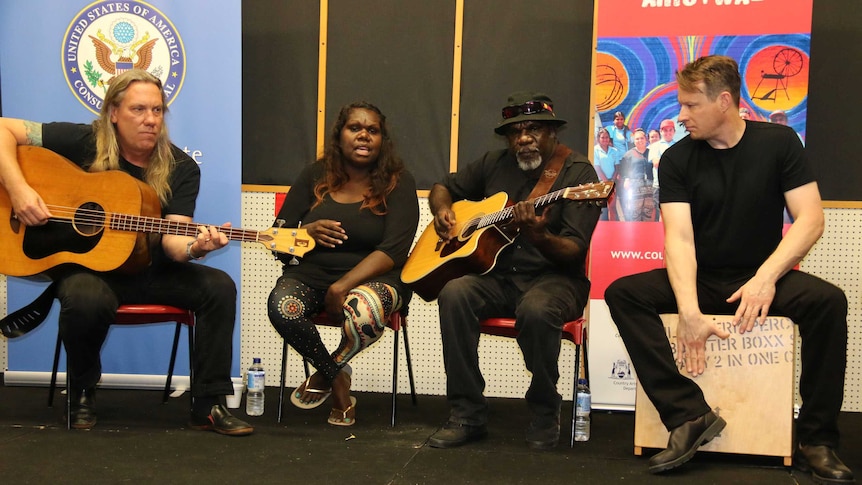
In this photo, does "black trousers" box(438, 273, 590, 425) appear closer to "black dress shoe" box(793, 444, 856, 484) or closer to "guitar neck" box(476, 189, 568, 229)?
"guitar neck" box(476, 189, 568, 229)

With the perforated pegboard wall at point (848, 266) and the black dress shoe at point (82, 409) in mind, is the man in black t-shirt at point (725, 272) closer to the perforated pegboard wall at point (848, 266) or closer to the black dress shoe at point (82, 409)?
the perforated pegboard wall at point (848, 266)

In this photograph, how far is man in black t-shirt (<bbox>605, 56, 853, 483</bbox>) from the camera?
9.50 ft

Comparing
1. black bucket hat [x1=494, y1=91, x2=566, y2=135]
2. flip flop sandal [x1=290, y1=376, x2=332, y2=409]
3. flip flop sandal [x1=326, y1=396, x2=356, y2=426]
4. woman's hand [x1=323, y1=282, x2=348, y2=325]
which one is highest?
black bucket hat [x1=494, y1=91, x2=566, y2=135]

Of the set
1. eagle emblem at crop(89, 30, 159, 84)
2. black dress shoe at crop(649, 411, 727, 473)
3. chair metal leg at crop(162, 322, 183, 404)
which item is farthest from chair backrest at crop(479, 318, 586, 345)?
eagle emblem at crop(89, 30, 159, 84)

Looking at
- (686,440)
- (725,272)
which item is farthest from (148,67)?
(686,440)

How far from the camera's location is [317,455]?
3092mm

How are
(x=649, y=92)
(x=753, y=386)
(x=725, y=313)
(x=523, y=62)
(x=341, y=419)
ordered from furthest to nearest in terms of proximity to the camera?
(x=523, y=62) < (x=649, y=92) < (x=341, y=419) < (x=725, y=313) < (x=753, y=386)

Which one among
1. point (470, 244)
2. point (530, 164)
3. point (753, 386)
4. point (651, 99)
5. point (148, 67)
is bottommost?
point (753, 386)

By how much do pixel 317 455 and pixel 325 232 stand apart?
3.22 ft

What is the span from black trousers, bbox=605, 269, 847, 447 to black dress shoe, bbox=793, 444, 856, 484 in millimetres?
34

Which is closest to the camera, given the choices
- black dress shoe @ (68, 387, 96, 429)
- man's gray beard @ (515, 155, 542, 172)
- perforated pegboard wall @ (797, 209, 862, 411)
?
black dress shoe @ (68, 387, 96, 429)

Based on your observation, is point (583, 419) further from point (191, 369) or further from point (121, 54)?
point (121, 54)

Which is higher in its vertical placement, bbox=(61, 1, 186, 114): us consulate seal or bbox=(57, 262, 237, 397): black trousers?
bbox=(61, 1, 186, 114): us consulate seal

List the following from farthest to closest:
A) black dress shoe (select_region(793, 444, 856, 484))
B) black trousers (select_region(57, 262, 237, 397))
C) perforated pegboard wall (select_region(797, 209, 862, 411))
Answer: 1. perforated pegboard wall (select_region(797, 209, 862, 411))
2. black trousers (select_region(57, 262, 237, 397))
3. black dress shoe (select_region(793, 444, 856, 484))
